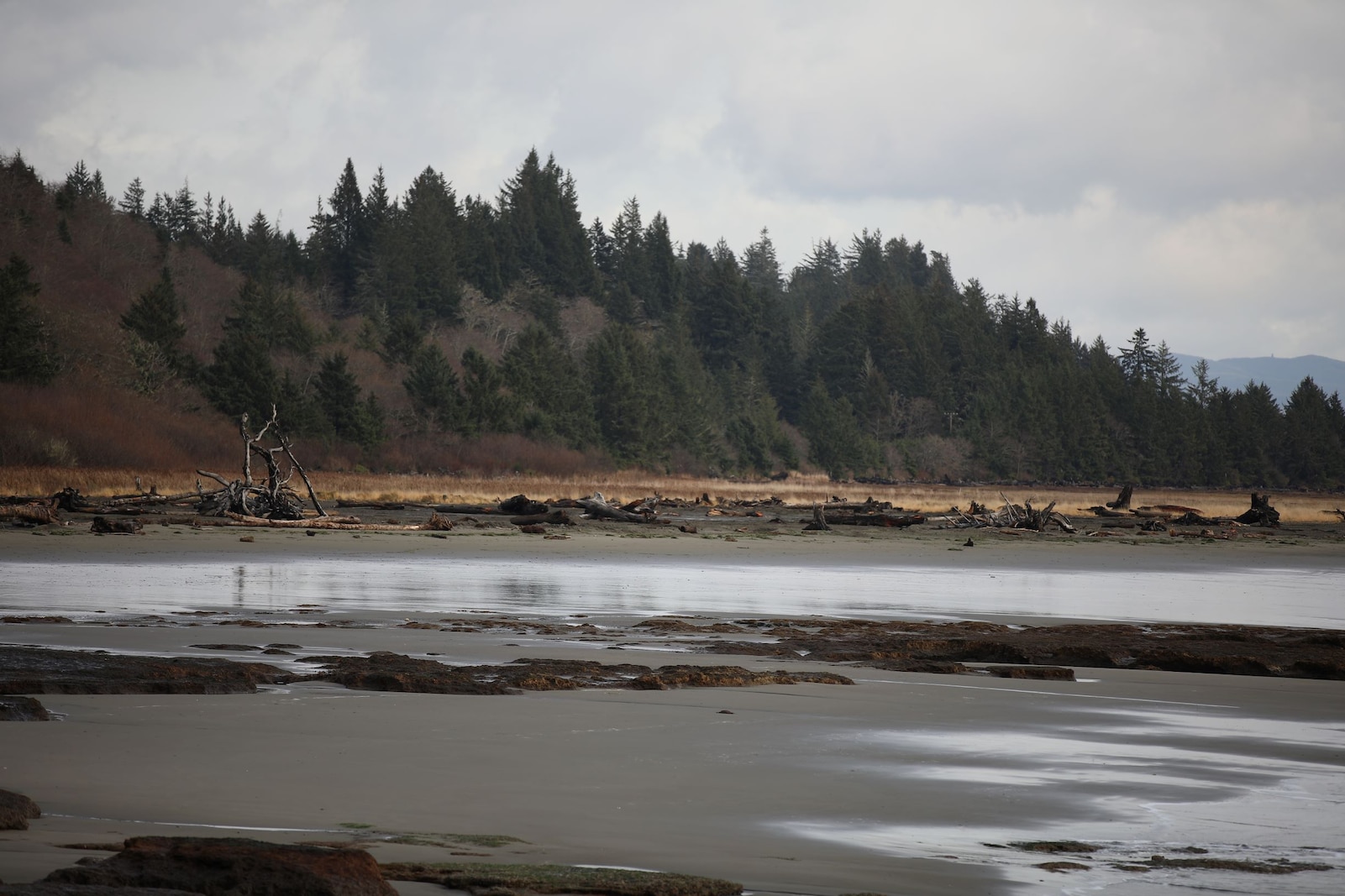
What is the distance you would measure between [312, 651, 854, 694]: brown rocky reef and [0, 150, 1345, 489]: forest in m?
43.3

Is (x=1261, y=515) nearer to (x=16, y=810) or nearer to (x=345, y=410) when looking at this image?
(x=16, y=810)

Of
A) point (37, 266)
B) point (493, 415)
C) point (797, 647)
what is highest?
point (37, 266)

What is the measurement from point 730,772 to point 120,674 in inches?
151

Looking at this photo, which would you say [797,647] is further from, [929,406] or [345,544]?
[929,406]

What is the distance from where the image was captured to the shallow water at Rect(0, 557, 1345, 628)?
14086 mm

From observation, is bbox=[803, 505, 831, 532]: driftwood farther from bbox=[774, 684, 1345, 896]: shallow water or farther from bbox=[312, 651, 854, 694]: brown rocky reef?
bbox=[774, 684, 1345, 896]: shallow water

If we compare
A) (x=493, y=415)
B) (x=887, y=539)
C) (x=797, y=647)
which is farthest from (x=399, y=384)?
(x=797, y=647)

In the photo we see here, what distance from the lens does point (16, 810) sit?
4.56 m

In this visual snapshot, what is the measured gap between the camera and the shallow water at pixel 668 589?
14.1 metres

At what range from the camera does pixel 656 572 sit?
19.9m

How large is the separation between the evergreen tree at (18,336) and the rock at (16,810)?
50.5 m

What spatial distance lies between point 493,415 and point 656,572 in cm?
5673

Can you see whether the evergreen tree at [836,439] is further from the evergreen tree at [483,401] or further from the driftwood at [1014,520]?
the driftwood at [1014,520]

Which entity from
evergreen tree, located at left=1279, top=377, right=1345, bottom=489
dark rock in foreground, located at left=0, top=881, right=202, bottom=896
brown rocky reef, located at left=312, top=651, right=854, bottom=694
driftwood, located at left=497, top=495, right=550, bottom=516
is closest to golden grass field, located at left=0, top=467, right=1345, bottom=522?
driftwood, located at left=497, top=495, right=550, bottom=516
